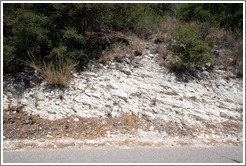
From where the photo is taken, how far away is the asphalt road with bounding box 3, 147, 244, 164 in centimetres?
236

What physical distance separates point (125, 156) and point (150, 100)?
2.01 meters

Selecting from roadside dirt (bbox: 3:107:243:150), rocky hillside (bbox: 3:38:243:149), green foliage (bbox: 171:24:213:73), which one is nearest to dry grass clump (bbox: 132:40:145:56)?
rocky hillside (bbox: 3:38:243:149)

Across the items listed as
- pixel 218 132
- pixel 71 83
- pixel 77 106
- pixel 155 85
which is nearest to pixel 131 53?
pixel 155 85

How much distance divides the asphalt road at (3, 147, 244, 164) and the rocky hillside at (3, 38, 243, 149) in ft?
1.50

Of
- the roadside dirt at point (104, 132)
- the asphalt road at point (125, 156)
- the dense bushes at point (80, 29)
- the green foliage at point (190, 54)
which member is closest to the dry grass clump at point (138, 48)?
the dense bushes at point (80, 29)

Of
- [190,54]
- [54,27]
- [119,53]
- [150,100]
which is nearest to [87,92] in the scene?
[150,100]

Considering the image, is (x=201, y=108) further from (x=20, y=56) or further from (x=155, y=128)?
(x=20, y=56)

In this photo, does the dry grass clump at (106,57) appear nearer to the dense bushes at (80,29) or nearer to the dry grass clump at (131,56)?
the dense bushes at (80,29)

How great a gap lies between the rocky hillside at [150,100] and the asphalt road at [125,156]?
457 millimetres

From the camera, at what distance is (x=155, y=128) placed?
11.3 ft

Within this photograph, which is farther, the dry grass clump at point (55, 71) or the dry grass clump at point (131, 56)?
the dry grass clump at point (131, 56)

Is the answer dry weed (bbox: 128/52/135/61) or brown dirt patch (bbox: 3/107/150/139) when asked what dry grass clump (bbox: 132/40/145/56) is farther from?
brown dirt patch (bbox: 3/107/150/139)

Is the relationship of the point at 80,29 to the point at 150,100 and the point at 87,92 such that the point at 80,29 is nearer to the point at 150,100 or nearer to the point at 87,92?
the point at 87,92

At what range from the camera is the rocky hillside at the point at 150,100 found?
11.5 feet
